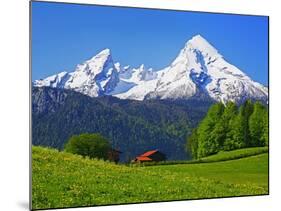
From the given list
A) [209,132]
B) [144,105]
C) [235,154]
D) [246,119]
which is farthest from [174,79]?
[235,154]

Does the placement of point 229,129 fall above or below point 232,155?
above

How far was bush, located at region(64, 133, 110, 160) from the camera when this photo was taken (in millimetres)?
6387

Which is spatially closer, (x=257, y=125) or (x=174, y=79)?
(x=174, y=79)

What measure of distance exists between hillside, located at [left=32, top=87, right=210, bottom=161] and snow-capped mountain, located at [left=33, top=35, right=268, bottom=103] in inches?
3.2

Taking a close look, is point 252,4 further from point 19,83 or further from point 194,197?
point 19,83

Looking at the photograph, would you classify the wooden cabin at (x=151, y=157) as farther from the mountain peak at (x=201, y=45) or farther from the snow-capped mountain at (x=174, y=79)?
the mountain peak at (x=201, y=45)

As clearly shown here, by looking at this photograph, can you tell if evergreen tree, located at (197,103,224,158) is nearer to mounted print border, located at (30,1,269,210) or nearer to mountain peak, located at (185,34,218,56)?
mounted print border, located at (30,1,269,210)

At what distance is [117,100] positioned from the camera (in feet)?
21.8

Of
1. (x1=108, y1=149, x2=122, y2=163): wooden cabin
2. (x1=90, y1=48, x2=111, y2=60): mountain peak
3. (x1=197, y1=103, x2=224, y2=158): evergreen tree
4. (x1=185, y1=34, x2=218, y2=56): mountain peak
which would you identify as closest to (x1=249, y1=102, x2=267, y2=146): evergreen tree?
(x1=197, y1=103, x2=224, y2=158): evergreen tree

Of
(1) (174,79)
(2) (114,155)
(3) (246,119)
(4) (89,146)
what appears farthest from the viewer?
(3) (246,119)

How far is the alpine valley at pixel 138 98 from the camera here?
6344 millimetres

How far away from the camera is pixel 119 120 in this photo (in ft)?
21.7

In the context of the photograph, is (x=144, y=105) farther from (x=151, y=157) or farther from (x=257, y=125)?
(x=257, y=125)

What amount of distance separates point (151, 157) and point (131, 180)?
306 mm
